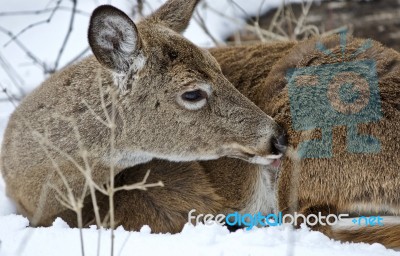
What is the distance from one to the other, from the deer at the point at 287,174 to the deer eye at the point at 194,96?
60 cm

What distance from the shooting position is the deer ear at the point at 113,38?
167 inches

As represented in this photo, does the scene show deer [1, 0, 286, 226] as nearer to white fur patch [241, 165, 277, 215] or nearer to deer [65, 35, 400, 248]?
deer [65, 35, 400, 248]

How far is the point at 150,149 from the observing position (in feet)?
15.1

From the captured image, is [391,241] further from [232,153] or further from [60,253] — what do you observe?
[60,253]

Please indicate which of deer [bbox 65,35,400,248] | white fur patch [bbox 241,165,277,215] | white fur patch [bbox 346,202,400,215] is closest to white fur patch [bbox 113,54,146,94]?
deer [bbox 65,35,400,248]

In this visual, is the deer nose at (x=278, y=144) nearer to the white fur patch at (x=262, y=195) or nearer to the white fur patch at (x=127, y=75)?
the white fur patch at (x=262, y=195)

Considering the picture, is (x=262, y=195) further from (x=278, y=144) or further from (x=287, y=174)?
(x=278, y=144)

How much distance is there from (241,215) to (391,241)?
43.6 inches

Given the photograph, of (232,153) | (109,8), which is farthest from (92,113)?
(232,153)

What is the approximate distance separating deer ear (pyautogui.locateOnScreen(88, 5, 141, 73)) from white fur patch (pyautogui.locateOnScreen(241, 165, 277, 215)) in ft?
4.16

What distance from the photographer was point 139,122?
4551 mm

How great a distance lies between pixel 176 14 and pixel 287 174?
53.4 inches

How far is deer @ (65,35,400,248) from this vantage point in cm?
441

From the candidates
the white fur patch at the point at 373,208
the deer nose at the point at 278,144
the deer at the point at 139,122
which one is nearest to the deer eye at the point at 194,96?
the deer at the point at 139,122
